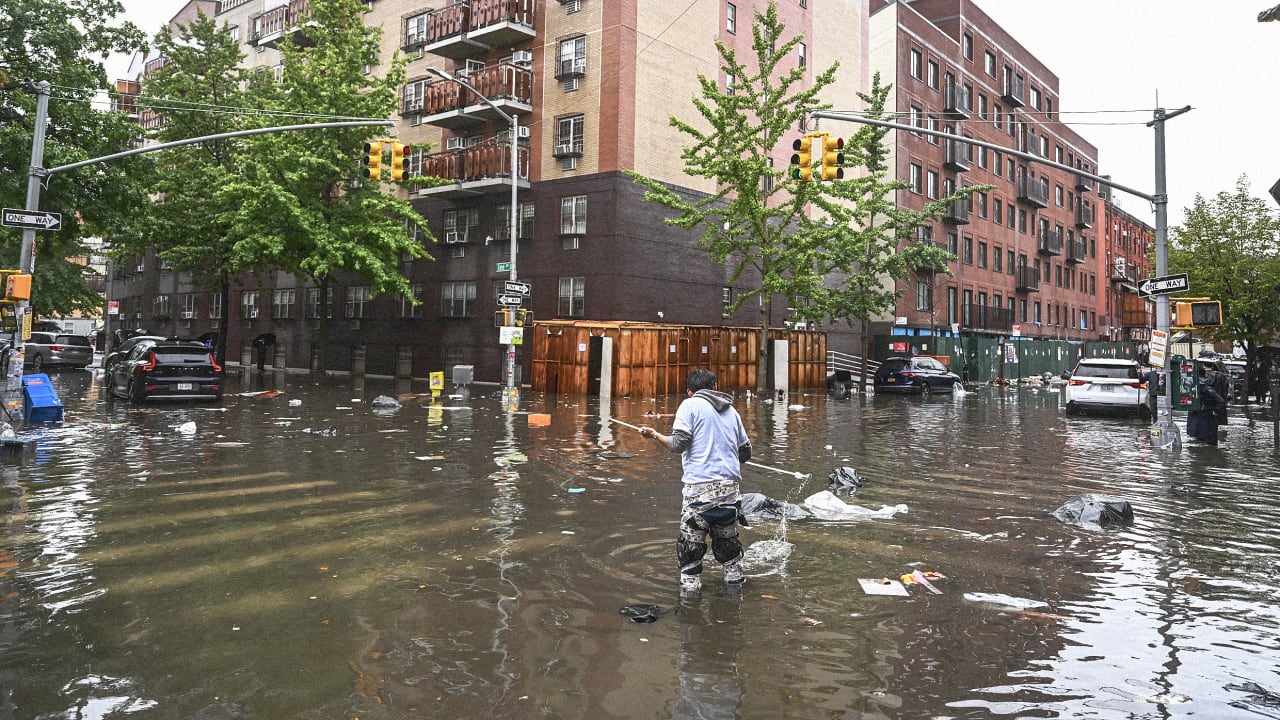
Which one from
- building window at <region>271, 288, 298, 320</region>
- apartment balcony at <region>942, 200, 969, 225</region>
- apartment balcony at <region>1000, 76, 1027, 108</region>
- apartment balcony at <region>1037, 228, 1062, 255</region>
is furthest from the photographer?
apartment balcony at <region>1037, 228, 1062, 255</region>

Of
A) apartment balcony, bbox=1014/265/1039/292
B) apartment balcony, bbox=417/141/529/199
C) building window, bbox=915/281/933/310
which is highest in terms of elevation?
apartment balcony, bbox=417/141/529/199

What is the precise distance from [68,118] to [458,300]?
15417 millimetres

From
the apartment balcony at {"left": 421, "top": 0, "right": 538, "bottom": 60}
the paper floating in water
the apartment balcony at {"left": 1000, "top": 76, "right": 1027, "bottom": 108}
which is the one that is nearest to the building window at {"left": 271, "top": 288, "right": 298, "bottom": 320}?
the apartment balcony at {"left": 421, "top": 0, "right": 538, "bottom": 60}

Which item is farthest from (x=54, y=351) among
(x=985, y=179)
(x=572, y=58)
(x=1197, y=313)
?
(x=985, y=179)

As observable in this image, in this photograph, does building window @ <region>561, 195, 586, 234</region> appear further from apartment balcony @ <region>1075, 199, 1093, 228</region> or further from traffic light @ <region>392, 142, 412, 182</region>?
apartment balcony @ <region>1075, 199, 1093, 228</region>

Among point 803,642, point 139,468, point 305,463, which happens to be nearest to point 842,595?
point 803,642

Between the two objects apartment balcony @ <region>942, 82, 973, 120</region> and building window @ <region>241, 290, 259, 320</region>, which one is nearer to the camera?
building window @ <region>241, 290, 259, 320</region>

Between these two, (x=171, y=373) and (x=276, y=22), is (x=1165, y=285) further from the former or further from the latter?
(x=276, y=22)

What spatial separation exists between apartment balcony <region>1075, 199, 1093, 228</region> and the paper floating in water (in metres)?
69.8

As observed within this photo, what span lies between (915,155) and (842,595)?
1770 inches

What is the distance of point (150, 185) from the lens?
1248 inches

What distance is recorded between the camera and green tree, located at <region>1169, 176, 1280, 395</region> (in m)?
34.5

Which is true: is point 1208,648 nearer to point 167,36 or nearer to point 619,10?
point 619,10

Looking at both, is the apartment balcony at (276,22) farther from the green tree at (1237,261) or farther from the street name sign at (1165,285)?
the green tree at (1237,261)
